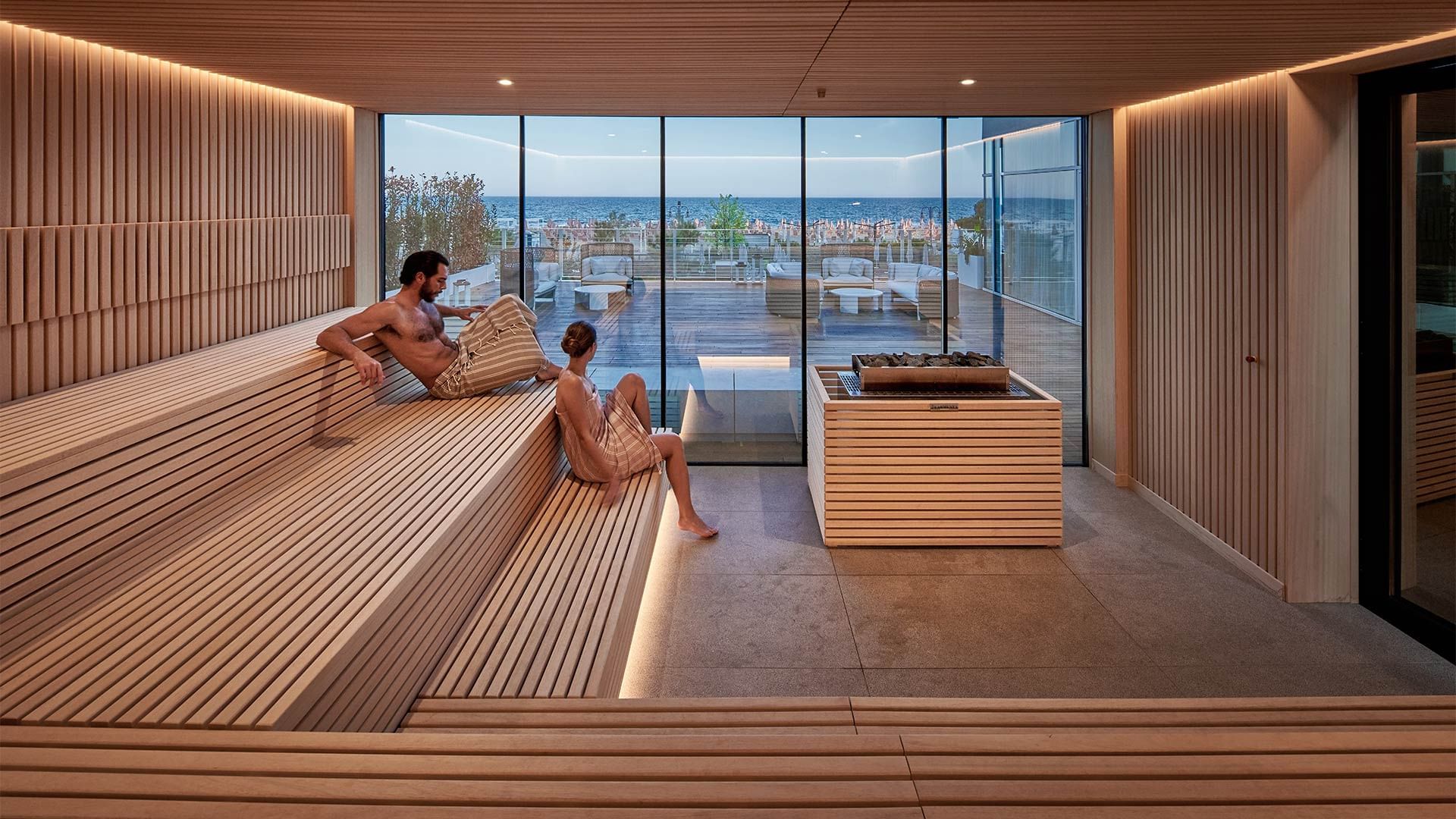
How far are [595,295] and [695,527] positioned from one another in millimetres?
2589

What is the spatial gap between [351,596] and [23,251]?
209 centimetres

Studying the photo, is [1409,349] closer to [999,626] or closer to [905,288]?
[999,626]

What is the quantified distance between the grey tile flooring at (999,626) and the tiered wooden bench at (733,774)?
1.72 meters

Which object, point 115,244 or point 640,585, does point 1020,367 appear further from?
point 115,244

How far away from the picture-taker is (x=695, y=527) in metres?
5.53

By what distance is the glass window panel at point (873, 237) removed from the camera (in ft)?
23.9

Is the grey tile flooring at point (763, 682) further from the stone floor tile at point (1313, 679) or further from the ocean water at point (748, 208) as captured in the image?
the ocean water at point (748, 208)

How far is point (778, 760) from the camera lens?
1.82 metres

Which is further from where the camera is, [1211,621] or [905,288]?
[905,288]

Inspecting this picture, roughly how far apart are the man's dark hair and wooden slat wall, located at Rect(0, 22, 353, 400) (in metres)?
0.82

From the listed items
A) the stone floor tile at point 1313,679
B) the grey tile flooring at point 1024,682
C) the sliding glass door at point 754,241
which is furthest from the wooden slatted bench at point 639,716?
the sliding glass door at point 754,241

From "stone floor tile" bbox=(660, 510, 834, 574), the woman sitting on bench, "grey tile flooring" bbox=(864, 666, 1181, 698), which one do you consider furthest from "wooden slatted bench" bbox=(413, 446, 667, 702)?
"grey tile flooring" bbox=(864, 666, 1181, 698)

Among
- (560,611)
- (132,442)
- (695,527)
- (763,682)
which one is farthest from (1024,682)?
(132,442)

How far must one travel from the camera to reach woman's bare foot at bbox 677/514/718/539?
5520mm
